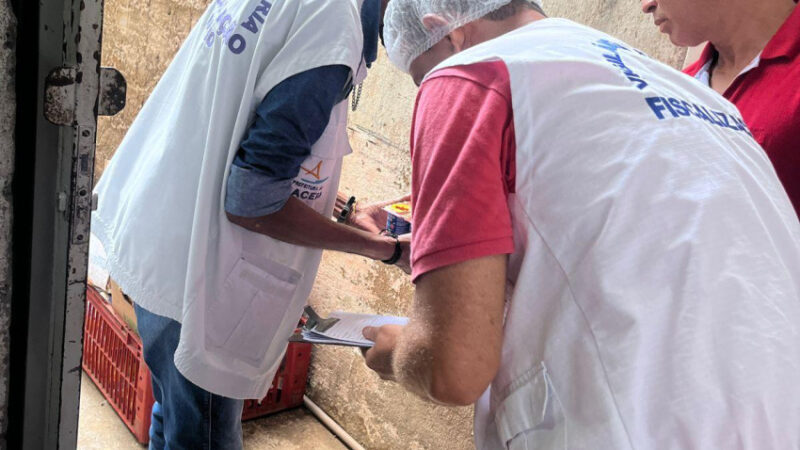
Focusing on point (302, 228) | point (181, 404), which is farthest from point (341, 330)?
point (181, 404)

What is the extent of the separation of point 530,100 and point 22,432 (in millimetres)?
859

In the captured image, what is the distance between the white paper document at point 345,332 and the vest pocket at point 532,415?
16.2 inches

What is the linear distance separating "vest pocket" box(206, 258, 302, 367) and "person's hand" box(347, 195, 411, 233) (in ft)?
1.50

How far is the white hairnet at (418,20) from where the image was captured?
4.47 feet

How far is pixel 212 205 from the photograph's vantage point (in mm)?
1572

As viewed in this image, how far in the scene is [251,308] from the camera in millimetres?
1703

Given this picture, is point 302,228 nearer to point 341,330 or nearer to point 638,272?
point 341,330

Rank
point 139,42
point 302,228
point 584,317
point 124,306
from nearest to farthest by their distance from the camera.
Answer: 1. point 584,317
2. point 302,228
3. point 124,306
4. point 139,42

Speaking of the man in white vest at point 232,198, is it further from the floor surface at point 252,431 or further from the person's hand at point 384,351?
the floor surface at point 252,431

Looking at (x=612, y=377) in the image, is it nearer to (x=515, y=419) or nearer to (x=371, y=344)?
(x=515, y=419)

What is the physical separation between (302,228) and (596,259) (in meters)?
0.86

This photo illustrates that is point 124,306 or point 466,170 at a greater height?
point 466,170

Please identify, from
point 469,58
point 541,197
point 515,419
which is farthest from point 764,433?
point 469,58

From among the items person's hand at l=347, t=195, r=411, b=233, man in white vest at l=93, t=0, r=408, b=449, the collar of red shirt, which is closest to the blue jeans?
man in white vest at l=93, t=0, r=408, b=449
